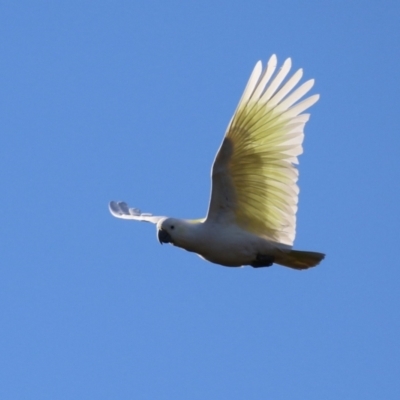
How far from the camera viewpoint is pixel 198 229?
9.40m

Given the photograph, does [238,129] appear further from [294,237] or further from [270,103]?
[294,237]

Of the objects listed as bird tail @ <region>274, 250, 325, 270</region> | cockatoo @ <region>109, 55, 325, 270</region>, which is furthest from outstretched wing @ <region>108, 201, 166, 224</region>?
bird tail @ <region>274, 250, 325, 270</region>

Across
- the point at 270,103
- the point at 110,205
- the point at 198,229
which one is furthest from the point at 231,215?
the point at 110,205

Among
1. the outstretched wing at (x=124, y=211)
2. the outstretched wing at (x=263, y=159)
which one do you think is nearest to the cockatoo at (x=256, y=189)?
the outstretched wing at (x=263, y=159)

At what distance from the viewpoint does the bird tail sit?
9.48 m

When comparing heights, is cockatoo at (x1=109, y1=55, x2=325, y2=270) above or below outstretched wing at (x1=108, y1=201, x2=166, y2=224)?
below

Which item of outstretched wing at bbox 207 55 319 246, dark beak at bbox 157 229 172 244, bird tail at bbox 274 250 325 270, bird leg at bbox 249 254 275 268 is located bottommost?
bird leg at bbox 249 254 275 268

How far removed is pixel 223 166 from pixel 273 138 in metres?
0.55

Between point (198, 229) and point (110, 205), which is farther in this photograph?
point (110, 205)

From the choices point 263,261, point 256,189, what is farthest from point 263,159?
point 263,261

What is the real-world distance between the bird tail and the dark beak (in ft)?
3.32

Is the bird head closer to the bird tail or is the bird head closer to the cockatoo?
the cockatoo

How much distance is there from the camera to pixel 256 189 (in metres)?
9.48

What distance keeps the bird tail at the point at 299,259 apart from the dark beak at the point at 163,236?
101 centimetres
